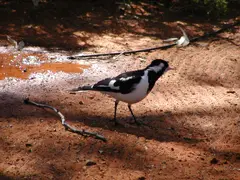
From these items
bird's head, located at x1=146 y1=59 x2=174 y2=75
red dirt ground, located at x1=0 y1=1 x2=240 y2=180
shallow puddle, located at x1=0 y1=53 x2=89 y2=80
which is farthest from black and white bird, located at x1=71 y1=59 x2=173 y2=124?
shallow puddle, located at x1=0 y1=53 x2=89 y2=80

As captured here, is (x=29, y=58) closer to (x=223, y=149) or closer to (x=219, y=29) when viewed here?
(x=223, y=149)

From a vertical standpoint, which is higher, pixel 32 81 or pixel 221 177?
pixel 221 177

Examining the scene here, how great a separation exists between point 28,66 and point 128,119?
2.92m

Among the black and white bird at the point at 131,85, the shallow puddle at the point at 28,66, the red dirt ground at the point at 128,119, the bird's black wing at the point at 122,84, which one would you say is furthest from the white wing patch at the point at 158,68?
the shallow puddle at the point at 28,66

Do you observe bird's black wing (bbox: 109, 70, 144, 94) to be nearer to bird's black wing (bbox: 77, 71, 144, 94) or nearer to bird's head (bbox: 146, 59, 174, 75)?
bird's black wing (bbox: 77, 71, 144, 94)

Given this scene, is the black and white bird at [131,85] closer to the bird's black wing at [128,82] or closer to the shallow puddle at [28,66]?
the bird's black wing at [128,82]

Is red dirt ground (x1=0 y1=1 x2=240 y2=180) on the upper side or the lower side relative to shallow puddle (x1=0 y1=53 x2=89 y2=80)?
upper

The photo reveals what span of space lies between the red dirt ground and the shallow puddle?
0.22 meters

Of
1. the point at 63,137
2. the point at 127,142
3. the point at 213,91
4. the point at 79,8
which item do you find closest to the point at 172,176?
the point at 127,142

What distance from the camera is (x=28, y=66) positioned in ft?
24.2

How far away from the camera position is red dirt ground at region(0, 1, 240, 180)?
13.5 ft

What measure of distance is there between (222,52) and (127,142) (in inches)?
183

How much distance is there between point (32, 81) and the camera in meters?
6.68

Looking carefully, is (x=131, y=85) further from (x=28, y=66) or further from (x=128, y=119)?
(x=28, y=66)
